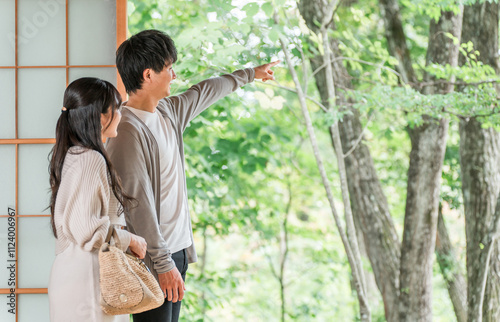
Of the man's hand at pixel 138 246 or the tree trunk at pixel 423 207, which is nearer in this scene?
the man's hand at pixel 138 246

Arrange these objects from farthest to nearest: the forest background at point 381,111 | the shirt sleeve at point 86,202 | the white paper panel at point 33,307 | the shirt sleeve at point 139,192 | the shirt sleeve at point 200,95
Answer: the forest background at point 381,111, the white paper panel at point 33,307, the shirt sleeve at point 200,95, the shirt sleeve at point 139,192, the shirt sleeve at point 86,202

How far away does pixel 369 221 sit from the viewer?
3.45 m

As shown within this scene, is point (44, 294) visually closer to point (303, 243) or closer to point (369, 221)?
point (369, 221)

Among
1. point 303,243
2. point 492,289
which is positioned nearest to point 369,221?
point 492,289

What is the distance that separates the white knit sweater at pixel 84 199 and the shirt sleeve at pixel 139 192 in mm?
99

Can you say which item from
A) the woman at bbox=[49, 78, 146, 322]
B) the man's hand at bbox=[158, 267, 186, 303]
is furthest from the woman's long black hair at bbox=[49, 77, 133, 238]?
the man's hand at bbox=[158, 267, 186, 303]

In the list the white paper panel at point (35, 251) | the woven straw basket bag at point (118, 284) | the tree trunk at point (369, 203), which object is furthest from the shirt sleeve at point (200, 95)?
the tree trunk at point (369, 203)

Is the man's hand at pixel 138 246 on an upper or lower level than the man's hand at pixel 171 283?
upper

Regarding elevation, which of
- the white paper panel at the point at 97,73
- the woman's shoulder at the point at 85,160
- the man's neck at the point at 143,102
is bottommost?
the woman's shoulder at the point at 85,160

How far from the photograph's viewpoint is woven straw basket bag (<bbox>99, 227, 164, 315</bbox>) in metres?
1.16

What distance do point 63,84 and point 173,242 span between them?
2.95ft

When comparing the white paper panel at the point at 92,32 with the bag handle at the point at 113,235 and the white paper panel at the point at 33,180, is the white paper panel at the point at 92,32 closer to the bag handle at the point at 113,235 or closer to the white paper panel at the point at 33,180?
the white paper panel at the point at 33,180

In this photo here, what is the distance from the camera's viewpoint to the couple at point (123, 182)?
116cm

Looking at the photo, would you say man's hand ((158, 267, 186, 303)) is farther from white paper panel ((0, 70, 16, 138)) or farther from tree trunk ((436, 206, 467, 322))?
tree trunk ((436, 206, 467, 322))
